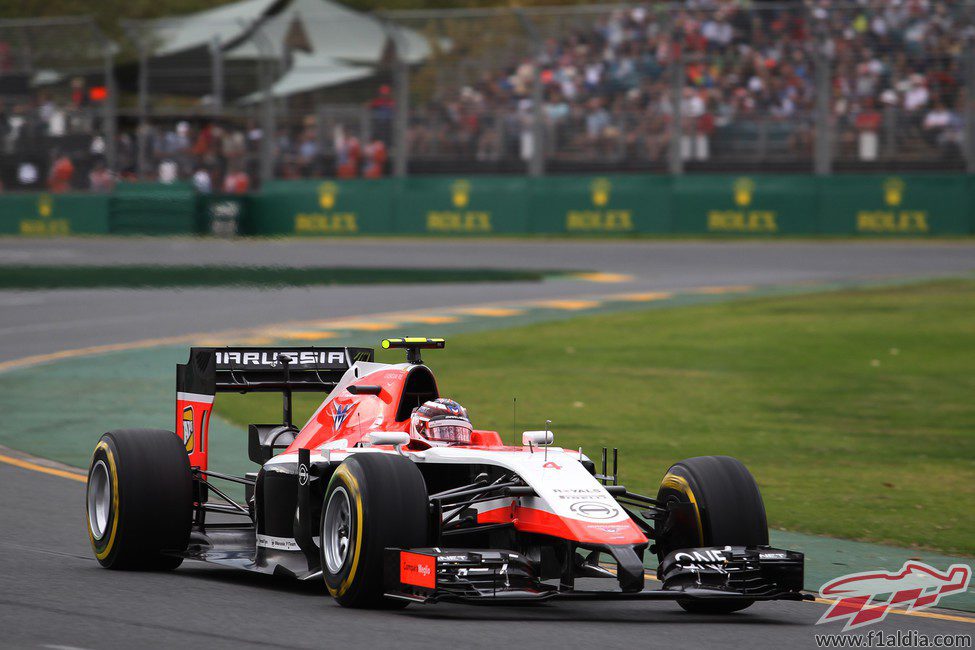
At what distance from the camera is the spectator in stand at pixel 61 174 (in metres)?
39.4

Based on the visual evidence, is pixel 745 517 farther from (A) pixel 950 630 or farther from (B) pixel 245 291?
(B) pixel 245 291

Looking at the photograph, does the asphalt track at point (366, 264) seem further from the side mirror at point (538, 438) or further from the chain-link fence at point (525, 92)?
→ the side mirror at point (538, 438)

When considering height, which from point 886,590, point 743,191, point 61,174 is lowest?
point 886,590

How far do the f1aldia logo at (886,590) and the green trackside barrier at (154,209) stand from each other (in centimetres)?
3016

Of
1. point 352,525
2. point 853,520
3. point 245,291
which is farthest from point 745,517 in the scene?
point 245,291

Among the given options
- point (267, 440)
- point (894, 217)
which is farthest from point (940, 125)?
point (267, 440)

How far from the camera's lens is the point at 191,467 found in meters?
8.90

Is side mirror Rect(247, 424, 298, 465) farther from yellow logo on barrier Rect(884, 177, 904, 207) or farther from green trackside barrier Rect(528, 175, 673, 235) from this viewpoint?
green trackside barrier Rect(528, 175, 673, 235)

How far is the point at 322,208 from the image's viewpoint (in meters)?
37.8

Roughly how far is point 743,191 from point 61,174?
16.8m

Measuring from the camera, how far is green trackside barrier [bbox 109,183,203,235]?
3734cm

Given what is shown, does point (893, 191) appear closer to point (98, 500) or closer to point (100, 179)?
point (100, 179)

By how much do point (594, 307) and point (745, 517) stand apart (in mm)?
16710

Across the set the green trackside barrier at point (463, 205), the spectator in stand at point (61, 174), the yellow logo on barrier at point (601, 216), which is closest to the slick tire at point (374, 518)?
the yellow logo on barrier at point (601, 216)
